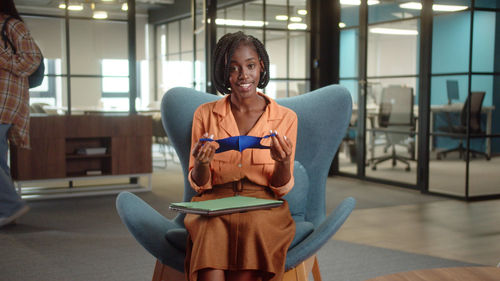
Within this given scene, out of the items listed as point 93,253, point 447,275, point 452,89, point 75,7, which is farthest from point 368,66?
point 447,275

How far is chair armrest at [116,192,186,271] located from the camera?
1854 millimetres

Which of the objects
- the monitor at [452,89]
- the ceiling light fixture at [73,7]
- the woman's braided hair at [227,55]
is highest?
the ceiling light fixture at [73,7]

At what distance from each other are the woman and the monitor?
11.6ft

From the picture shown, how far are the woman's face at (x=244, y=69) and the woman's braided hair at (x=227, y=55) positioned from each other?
2 centimetres

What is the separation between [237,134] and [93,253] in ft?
5.74

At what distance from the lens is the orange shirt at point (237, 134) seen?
1.90 metres

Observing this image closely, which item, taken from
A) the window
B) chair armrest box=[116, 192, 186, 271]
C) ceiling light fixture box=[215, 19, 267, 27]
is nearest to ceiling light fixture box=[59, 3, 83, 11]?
the window

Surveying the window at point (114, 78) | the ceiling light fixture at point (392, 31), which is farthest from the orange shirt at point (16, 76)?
the ceiling light fixture at point (392, 31)

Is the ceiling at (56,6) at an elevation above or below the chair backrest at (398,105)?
above

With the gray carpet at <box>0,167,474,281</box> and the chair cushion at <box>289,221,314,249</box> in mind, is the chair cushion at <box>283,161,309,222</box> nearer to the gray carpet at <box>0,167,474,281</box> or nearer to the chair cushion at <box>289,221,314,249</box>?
the chair cushion at <box>289,221,314,249</box>

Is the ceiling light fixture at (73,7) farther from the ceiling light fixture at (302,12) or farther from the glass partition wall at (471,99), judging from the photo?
the glass partition wall at (471,99)

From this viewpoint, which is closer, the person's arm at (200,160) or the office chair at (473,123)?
the person's arm at (200,160)

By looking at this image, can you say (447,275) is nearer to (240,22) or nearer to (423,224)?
(423,224)

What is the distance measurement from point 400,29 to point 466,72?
37.8 inches
